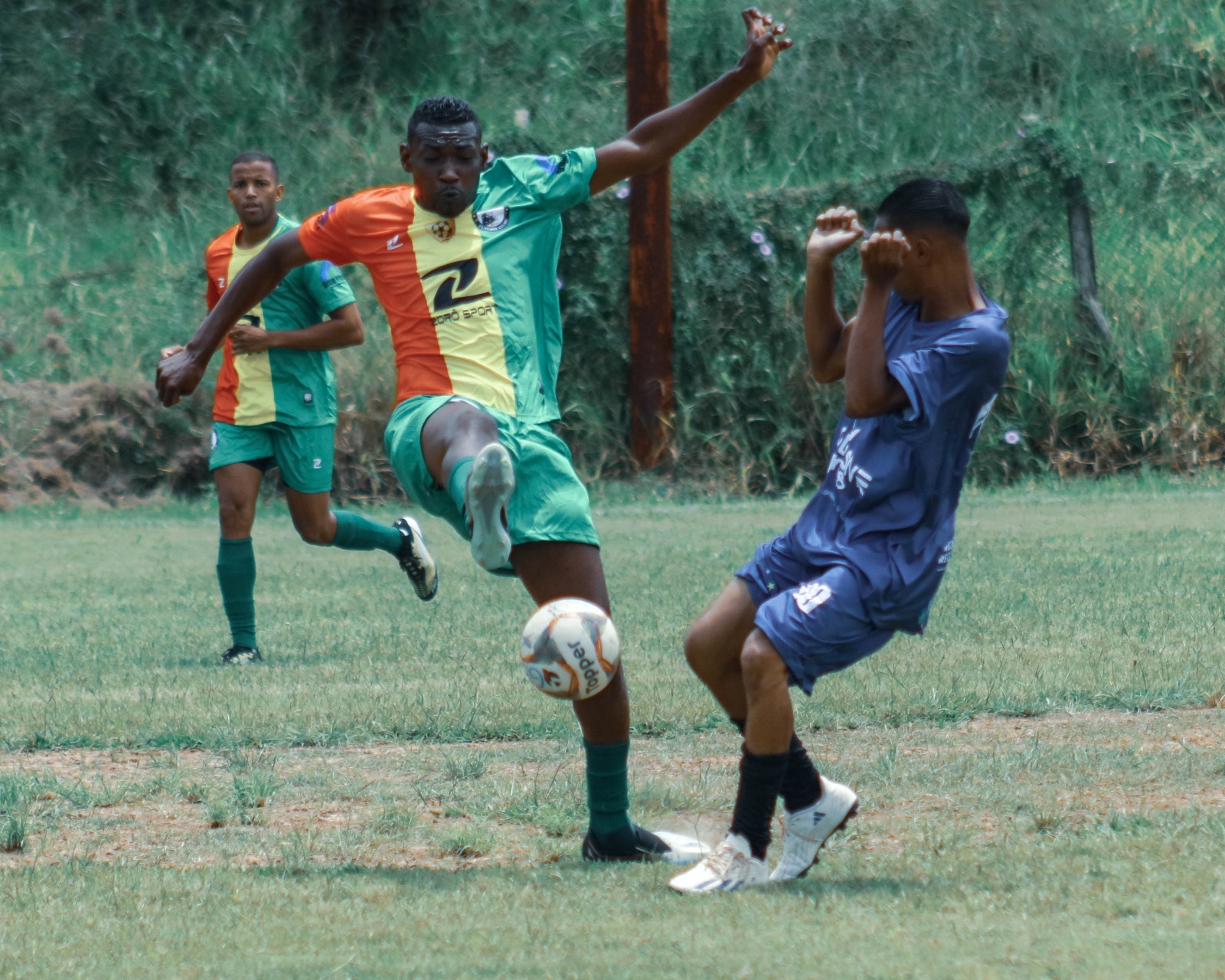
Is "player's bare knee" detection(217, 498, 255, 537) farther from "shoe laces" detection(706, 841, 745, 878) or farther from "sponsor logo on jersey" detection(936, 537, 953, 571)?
"sponsor logo on jersey" detection(936, 537, 953, 571)

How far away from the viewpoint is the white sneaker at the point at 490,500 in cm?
398

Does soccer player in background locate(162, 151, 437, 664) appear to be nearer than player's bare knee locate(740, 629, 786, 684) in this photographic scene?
No

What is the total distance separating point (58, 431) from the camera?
1630 cm

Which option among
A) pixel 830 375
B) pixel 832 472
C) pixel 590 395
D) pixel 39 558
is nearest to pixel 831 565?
pixel 832 472

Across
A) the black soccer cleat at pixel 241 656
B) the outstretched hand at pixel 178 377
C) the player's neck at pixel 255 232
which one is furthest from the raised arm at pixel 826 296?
the player's neck at pixel 255 232

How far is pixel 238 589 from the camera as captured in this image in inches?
297

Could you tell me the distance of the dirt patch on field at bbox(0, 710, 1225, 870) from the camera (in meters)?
4.42

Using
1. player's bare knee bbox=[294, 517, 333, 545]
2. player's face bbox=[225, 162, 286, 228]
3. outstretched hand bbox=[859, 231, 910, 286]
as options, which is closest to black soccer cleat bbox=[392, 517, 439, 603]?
player's bare knee bbox=[294, 517, 333, 545]

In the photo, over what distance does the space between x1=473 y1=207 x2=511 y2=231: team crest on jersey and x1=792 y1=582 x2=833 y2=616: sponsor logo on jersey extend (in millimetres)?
1441

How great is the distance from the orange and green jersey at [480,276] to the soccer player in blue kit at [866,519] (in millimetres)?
861

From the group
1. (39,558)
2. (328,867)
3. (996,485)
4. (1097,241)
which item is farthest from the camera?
(1097,241)

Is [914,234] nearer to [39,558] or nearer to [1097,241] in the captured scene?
[39,558]

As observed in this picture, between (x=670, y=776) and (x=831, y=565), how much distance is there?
1.42m

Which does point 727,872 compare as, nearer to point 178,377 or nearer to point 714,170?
point 178,377
